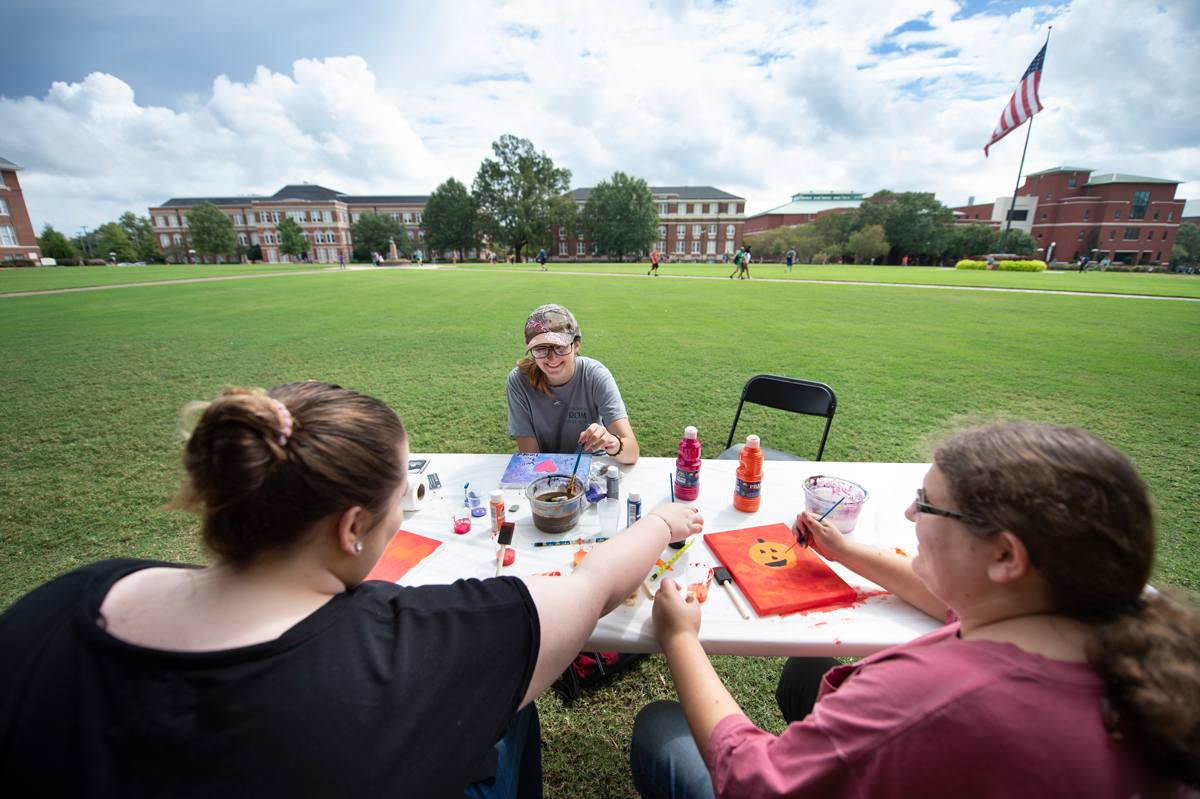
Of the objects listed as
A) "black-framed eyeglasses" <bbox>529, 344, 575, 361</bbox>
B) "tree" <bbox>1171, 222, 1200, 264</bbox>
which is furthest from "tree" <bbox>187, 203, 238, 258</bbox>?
"tree" <bbox>1171, 222, 1200, 264</bbox>

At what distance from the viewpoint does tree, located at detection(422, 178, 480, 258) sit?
2126 inches

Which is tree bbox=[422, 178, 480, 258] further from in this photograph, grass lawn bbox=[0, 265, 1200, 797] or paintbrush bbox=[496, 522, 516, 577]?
paintbrush bbox=[496, 522, 516, 577]

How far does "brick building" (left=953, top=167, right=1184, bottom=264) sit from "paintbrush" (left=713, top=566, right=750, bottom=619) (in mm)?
77486

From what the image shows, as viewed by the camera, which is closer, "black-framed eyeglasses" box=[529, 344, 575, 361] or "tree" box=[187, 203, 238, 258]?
"black-framed eyeglasses" box=[529, 344, 575, 361]

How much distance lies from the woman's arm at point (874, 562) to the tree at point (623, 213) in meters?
54.1

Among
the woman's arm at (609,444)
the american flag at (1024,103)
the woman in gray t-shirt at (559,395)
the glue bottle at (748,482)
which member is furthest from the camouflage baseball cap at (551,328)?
the american flag at (1024,103)

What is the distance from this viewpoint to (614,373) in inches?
280

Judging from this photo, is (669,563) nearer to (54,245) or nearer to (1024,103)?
(1024,103)

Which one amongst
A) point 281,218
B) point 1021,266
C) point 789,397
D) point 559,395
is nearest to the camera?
point 559,395

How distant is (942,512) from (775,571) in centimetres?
68

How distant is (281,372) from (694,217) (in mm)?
67227

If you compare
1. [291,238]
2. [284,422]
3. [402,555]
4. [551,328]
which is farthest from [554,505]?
[291,238]

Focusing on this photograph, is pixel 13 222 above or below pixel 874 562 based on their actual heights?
above

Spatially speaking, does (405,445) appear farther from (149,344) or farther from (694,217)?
(694,217)
